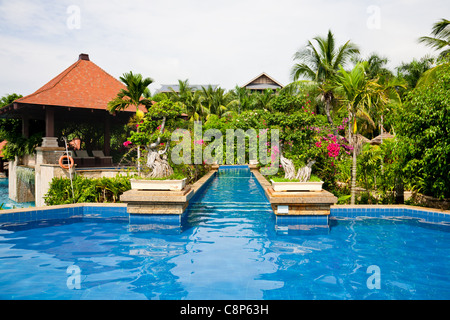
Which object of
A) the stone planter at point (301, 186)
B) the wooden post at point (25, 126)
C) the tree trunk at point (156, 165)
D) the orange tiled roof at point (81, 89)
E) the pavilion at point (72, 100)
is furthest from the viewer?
the wooden post at point (25, 126)

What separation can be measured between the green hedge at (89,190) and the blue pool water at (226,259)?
1.75 meters

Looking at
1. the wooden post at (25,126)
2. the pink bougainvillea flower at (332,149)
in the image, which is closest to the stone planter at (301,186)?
the pink bougainvillea flower at (332,149)

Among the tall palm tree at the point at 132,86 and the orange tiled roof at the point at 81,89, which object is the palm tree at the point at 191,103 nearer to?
the orange tiled roof at the point at 81,89

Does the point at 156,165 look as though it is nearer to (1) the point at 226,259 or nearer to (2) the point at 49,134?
(1) the point at 226,259

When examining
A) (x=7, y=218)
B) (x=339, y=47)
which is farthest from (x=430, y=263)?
(x=339, y=47)

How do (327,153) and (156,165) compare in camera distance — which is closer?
(156,165)

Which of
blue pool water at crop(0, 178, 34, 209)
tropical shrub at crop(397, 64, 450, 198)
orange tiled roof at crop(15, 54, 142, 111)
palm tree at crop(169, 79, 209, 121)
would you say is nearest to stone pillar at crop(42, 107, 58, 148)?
orange tiled roof at crop(15, 54, 142, 111)

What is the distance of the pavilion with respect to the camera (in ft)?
53.8

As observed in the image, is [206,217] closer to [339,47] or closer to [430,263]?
[430,263]

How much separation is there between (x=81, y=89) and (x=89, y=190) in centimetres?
1042

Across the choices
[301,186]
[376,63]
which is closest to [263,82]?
[376,63]

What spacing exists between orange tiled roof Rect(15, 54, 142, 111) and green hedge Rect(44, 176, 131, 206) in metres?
6.81

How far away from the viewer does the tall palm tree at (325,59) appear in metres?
22.0

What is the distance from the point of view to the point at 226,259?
5.94 meters
